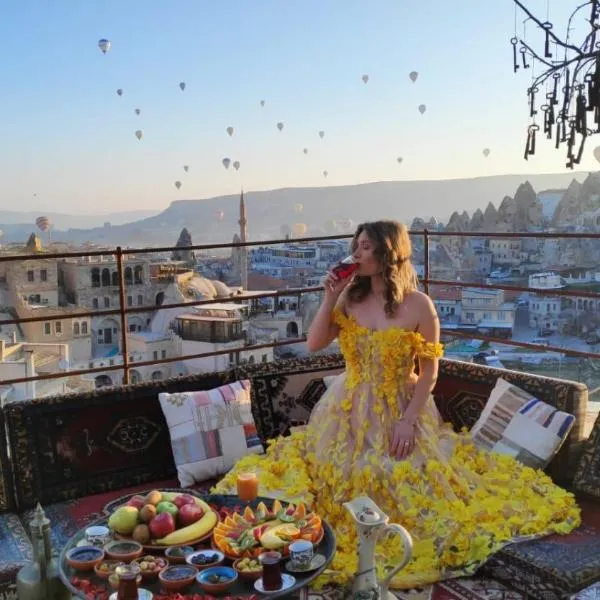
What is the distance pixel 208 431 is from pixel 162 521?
102 centimetres

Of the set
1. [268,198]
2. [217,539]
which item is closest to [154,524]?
[217,539]

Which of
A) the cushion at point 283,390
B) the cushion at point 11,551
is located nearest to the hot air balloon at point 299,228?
the cushion at point 283,390

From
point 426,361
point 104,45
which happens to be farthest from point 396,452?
point 104,45

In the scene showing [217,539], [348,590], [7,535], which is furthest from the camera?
[7,535]

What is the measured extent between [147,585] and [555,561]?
1195 mm

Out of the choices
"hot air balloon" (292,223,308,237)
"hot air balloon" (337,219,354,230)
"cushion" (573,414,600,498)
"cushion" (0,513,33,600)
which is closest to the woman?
"cushion" (573,414,600,498)

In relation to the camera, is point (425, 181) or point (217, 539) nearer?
point (217, 539)

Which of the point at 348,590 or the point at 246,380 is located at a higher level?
the point at 246,380

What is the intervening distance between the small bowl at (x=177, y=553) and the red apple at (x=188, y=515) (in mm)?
96

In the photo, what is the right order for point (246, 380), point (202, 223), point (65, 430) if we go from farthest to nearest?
point (202, 223) → point (246, 380) → point (65, 430)

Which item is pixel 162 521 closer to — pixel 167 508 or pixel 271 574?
→ pixel 167 508

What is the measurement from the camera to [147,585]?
5.58 feet

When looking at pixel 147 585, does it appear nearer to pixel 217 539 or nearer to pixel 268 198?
pixel 217 539

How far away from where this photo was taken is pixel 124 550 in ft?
5.79
